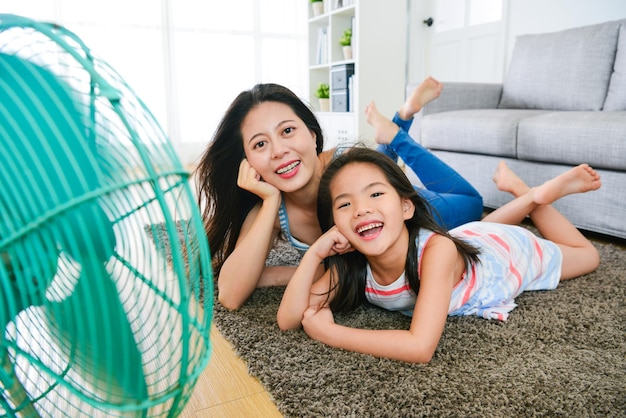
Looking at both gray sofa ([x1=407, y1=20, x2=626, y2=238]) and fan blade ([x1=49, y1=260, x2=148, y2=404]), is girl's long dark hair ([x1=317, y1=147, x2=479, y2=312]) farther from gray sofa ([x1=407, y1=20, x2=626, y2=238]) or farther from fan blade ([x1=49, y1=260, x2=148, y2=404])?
gray sofa ([x1=407, y1=20, x2=626, y2=238])

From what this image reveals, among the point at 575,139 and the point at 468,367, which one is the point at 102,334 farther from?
the point at 575,139

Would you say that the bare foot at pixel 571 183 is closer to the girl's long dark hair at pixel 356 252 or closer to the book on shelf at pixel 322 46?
the girl's long dark hair at pixel 356 252

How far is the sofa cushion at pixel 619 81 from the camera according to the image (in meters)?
2.26

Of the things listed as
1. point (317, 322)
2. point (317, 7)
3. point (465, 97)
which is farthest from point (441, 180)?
point (317, 7)

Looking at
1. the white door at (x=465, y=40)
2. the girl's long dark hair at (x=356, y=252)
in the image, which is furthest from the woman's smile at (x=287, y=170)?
the white door at (x=465, y=40)

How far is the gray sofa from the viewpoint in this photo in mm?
1771

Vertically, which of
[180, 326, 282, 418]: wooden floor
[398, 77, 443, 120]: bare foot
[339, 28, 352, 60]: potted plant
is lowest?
[180, 326, 282, 418]: wooden floor

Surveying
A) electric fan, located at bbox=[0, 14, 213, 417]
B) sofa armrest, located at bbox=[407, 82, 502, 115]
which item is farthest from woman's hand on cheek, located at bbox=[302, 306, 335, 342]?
sofa armrest, located at bbox=[407, 82, 502, 115]

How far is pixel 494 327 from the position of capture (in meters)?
1.08

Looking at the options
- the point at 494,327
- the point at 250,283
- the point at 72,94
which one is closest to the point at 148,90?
the point at 250,283

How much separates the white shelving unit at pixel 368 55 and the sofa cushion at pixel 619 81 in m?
1.63

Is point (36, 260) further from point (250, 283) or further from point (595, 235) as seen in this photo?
point (595, 235)

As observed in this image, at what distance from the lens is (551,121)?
75.9 inches

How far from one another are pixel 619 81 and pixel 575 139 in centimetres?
72
